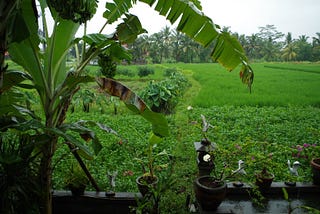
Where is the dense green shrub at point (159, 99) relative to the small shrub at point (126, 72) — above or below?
below

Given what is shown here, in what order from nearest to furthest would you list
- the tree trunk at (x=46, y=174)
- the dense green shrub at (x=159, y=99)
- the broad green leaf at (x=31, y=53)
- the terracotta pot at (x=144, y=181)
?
the broad green leaf at (x=31, y=53) → the tree trunk at (x=46, y=174) → the terracotta pot at (x=144, y=181) → the dense green shrub at (x=159, y=99)

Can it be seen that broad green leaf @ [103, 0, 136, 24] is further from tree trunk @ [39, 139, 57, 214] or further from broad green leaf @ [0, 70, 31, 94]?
tree trunk @ [39, 139, 57, 214]

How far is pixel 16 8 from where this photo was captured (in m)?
0.94

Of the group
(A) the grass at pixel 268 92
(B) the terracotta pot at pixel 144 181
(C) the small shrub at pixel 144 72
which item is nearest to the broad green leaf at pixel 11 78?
(B) the terracotta pot at pixel 144 181

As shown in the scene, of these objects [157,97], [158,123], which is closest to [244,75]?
[158,123]

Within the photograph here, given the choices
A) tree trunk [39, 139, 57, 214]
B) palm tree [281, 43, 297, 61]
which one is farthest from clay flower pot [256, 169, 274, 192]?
palm tree [281, 43, 297, 61]

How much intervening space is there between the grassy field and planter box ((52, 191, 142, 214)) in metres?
0.26

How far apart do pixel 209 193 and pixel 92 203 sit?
74 centimetres

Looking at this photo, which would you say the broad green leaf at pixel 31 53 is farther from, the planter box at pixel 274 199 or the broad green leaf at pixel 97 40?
the planter box at pixel 274 199

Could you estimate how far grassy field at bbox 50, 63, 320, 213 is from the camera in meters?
1.98

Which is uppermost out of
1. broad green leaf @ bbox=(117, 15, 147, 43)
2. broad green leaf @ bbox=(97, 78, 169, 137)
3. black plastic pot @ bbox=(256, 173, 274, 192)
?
broad green leaf @ bbox=(117, 15, 147, 43)

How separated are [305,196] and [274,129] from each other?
5.08ft

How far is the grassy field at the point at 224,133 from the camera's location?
1.98m

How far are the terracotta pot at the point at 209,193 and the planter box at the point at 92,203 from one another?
0.39 metres
